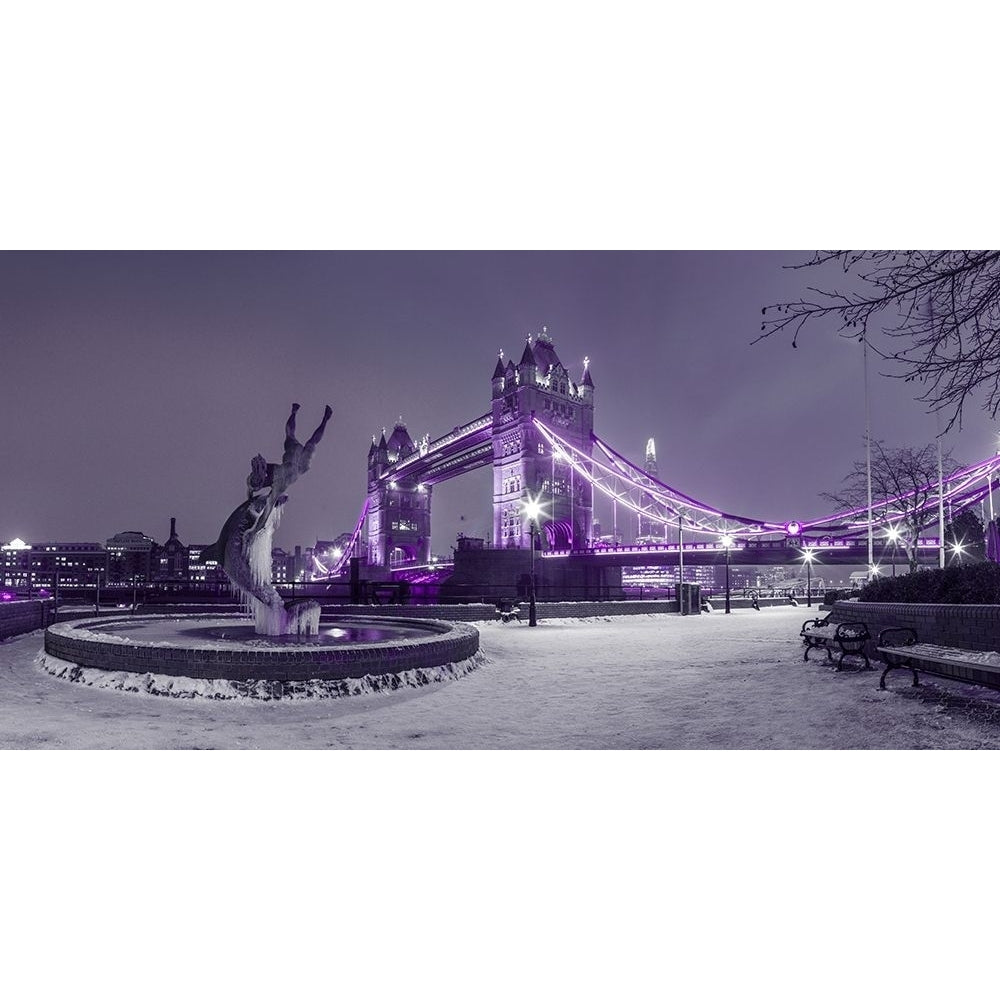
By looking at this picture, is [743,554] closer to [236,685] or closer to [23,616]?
[23,616]

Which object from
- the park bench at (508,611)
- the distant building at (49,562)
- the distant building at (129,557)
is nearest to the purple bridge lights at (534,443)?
the distant building at (129,557)

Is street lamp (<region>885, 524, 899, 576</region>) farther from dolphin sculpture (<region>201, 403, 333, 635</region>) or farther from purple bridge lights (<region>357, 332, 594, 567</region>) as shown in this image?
dolphin sculpture (<region>201, 403, 333, 635</region>)

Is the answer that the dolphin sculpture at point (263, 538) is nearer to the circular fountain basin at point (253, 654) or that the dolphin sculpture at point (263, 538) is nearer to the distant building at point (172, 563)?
the circular fountain basin at point (253, 654)

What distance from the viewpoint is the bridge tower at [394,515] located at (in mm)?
71812

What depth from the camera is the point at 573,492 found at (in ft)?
150

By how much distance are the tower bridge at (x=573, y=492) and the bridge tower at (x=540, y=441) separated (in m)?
0.07

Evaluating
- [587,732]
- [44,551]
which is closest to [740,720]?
[587,732]

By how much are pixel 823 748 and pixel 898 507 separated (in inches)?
1060

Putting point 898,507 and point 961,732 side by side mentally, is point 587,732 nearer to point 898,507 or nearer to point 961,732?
point 961,732

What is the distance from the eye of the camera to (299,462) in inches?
356

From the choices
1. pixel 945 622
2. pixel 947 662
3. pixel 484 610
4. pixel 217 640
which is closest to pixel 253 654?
pixel 217 640

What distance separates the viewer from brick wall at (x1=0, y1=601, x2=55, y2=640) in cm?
1091

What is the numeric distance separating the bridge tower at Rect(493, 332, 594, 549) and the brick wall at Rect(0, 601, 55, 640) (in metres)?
33.0

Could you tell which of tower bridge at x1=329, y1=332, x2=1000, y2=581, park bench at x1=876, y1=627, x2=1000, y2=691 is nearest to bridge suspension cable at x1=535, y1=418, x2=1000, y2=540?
tower bridge at x1=329, y1=332, x2=1000, y2=581
